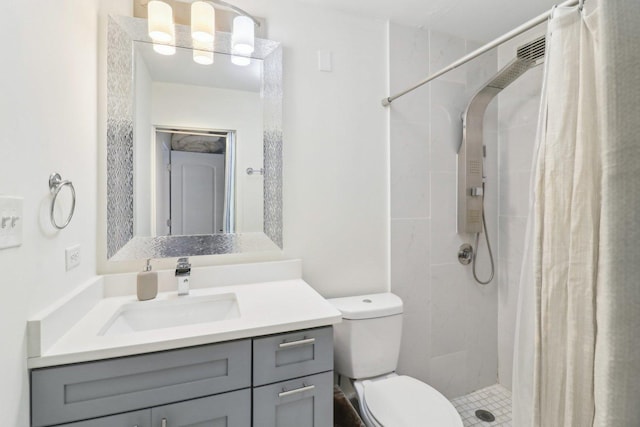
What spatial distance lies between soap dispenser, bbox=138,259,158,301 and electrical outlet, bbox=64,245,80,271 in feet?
0.73

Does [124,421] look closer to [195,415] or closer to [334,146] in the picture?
[195,415]

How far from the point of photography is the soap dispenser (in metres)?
1.24

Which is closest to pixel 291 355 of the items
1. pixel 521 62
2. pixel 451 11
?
pixel 521 62

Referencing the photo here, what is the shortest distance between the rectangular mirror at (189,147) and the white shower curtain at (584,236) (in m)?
1.10

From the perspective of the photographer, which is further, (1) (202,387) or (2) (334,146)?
(2) (334,146)

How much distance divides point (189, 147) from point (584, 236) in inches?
58.0

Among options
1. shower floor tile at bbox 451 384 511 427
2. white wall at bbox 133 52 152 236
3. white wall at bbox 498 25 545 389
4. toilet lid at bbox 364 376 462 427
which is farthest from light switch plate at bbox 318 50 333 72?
shower floor tile at bbox 451 384 511 427

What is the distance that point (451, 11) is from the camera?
165 cm

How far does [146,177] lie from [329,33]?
3.94 feet

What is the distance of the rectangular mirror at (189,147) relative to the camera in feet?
4.34

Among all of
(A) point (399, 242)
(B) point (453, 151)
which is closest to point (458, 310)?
(A) point (399, 242)

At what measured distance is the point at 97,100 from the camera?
1.29 metres

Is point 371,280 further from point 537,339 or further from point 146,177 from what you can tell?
point 146,177

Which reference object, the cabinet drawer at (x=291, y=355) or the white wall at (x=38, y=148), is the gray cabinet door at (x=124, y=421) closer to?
the white wall at (x=38, y=148)
